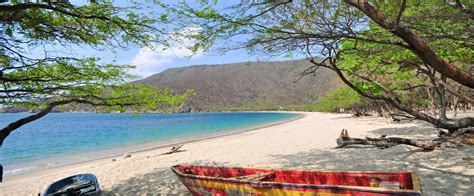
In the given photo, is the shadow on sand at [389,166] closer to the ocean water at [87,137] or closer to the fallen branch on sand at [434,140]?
the fallen branch on sand at [434,140]

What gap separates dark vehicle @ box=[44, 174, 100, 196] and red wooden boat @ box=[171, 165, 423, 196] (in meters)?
2.16

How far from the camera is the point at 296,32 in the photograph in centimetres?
A: 421

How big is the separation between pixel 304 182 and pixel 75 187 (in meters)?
4.97

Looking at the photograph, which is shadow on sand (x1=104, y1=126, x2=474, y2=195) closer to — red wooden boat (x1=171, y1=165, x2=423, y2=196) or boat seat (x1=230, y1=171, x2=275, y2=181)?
red wooden boat (x1=171, y1=165, x2=423, y2=196)

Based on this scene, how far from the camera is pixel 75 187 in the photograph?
616 cm

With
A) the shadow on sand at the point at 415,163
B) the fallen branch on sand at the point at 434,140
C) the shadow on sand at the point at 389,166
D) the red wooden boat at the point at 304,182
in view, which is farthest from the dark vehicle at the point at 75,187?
the fallen branch on sand at the point at 434,140

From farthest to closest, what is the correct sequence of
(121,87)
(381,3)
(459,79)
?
(121,87)
(381,3)
(459,79)

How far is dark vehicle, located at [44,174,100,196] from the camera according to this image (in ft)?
19.8

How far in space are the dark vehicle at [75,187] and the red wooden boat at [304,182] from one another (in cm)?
216

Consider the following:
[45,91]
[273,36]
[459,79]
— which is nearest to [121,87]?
[45,91]

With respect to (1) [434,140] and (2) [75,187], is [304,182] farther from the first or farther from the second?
(1) [434,140]

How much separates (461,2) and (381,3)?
1.81m

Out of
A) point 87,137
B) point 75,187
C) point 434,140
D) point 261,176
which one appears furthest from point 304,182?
point 87,137

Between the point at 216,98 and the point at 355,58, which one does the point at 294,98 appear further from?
the point at 355,58
